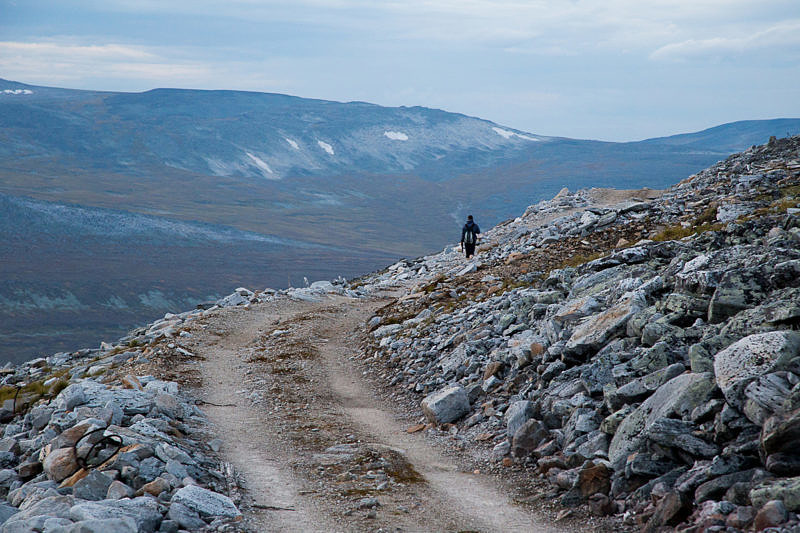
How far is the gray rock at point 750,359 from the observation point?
6980mm

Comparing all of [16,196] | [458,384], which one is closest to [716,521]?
[458,384]

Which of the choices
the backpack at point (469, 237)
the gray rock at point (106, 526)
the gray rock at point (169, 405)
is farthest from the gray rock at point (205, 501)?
the backpack at point (469, 237)

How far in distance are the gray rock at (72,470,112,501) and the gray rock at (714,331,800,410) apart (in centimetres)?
700

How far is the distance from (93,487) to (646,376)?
6.84 metres

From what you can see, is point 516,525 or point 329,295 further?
point 329,295

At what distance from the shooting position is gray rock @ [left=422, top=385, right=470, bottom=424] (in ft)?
36.7

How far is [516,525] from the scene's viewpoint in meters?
7.32

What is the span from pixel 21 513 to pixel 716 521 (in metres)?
6.83

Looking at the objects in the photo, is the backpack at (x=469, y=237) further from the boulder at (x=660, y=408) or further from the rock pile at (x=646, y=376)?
the boulder at (x=660, y=408)

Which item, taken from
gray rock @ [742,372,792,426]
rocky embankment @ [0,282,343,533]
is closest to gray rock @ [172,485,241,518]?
rocky embankment @ [0,282,343,533]

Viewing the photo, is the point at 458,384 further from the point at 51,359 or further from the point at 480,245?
the point at 480,245

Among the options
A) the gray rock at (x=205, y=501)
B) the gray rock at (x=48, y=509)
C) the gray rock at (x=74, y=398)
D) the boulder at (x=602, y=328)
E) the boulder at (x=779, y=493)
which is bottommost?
the gray rock at (x=74, y=398)

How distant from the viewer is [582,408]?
8.99 m

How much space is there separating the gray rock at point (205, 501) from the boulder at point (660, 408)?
4.43 meters
